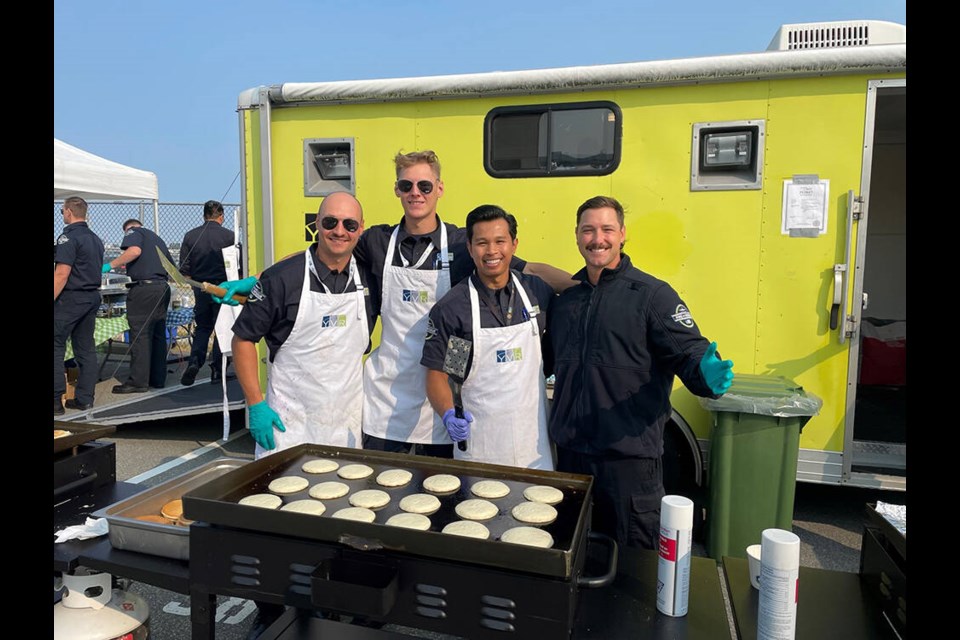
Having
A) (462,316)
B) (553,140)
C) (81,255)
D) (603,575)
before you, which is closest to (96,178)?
(81,255)

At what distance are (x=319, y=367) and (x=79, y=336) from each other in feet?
15.1

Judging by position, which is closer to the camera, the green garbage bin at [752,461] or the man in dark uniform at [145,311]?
the green garbage bin at [752,461]

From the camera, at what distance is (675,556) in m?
1.44

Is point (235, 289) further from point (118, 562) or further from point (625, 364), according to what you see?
point (625, 364)

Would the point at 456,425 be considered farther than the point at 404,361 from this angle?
No

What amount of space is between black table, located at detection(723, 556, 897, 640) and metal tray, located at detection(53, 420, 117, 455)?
2.18 meters

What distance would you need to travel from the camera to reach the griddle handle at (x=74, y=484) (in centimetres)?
217

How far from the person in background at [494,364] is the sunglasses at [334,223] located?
0.52m

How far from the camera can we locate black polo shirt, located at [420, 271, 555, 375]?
8.36 feet

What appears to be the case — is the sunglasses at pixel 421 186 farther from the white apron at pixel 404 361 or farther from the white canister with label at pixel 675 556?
the white canister with label at pixel 675 556

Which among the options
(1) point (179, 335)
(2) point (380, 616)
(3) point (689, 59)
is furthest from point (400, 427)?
(1) point (179, 335)

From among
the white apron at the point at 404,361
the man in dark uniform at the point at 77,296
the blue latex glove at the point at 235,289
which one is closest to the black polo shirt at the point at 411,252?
the white apron at the point at 404,361

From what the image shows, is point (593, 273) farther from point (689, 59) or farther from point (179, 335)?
point (179, 335)

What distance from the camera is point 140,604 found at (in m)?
2.05
